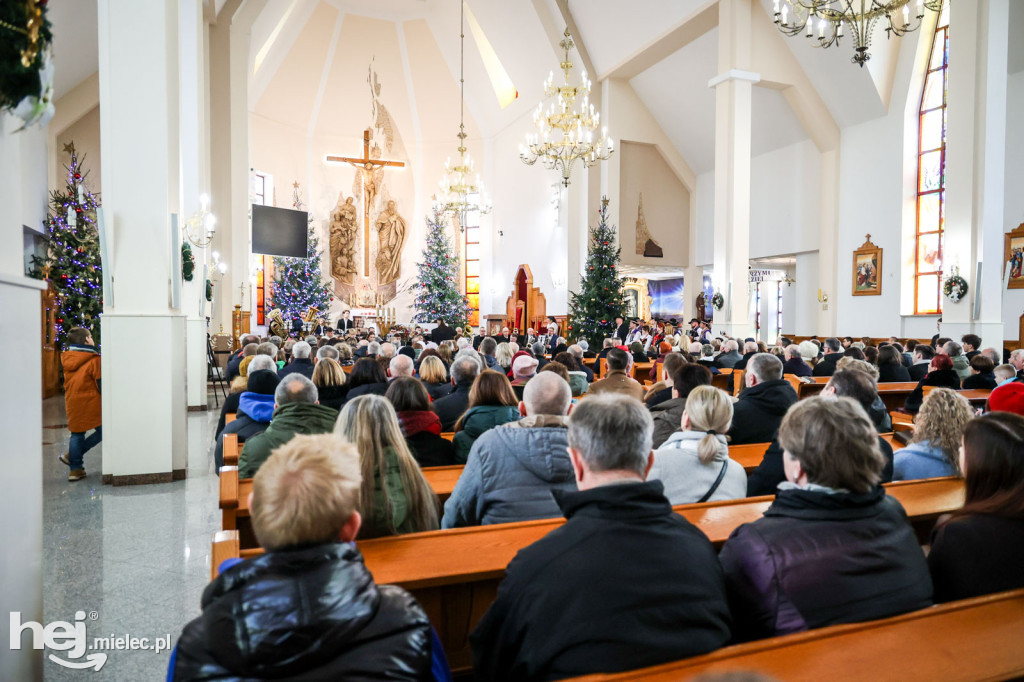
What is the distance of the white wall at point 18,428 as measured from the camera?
177 centimetres

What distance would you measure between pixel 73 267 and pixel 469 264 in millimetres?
13734

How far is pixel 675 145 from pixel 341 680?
1830 centimetres

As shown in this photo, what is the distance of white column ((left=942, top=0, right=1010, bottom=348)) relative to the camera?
10.0 m

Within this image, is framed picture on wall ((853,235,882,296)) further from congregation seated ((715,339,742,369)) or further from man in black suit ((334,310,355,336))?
man in black suit ((334,310,355,336))

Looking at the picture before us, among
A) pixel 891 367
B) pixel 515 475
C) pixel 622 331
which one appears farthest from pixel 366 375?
pixel 622 331

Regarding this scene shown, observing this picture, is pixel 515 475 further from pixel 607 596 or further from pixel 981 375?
pixel 981 375

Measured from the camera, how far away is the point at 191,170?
9.32 meters

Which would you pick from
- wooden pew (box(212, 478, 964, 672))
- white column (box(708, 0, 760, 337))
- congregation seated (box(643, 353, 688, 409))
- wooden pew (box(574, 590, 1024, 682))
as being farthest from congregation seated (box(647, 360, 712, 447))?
Answer: white column (box(708, 0, 760, 337))

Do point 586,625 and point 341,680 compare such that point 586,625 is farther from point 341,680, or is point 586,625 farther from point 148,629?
point 148,629

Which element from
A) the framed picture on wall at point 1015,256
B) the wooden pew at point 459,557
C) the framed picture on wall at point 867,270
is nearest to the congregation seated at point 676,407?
the wooden pew at point 459,557

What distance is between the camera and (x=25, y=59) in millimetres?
1537

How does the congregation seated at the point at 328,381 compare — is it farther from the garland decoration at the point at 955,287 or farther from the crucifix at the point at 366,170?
the crucifix at the point at 366,170

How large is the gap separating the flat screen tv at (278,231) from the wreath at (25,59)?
14.0 meters

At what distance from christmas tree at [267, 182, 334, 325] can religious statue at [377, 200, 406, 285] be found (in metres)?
2.96
